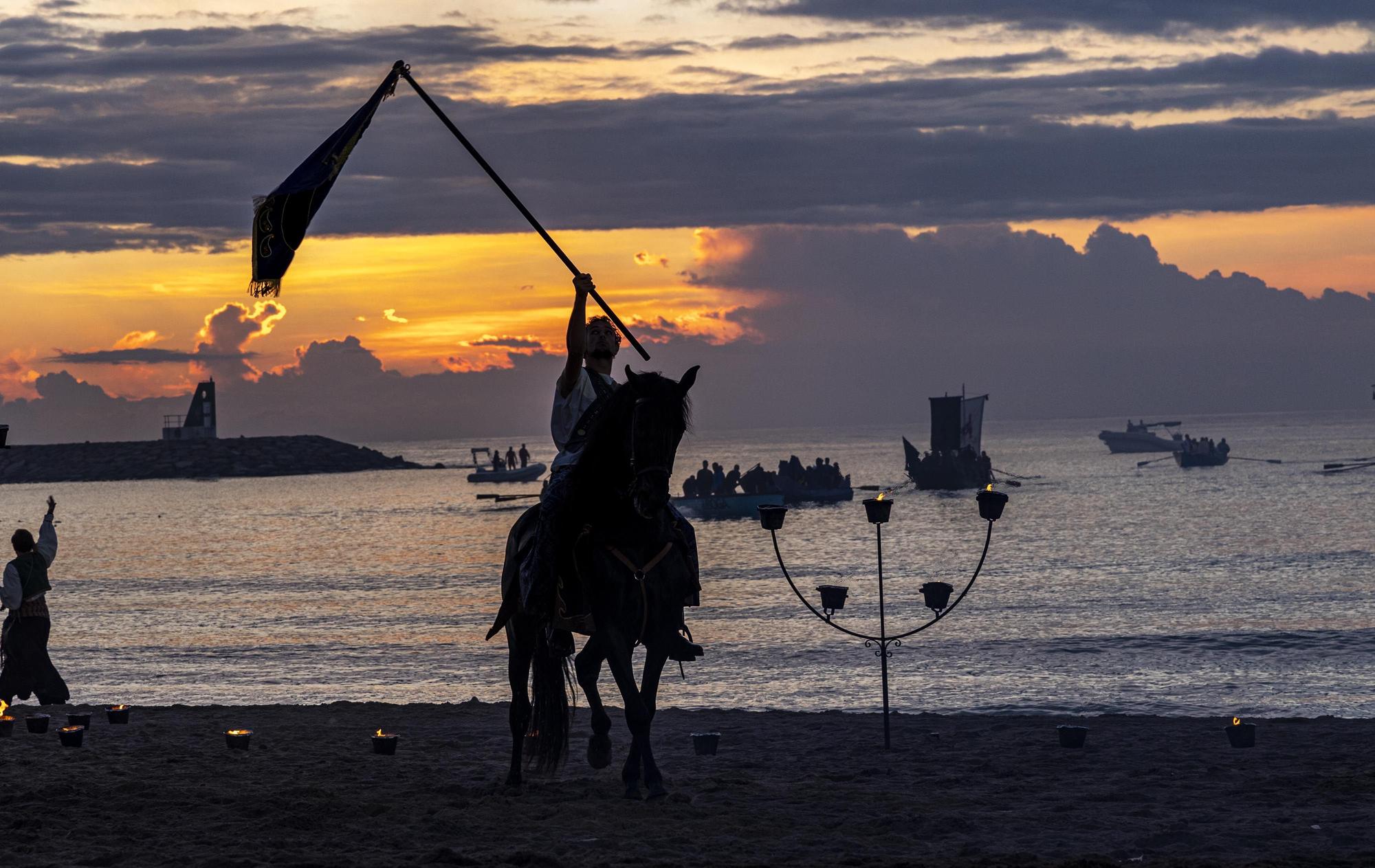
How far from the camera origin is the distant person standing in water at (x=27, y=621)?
15.3 metres

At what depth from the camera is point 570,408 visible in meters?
9.57

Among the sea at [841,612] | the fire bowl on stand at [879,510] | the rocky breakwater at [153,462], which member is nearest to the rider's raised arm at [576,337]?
the fire bowl on stand at [879,510]

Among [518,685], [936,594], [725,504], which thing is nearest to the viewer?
[518,685]

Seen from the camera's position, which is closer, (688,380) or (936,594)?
(688,380)

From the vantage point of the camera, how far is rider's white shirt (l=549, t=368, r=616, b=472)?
951 centimetres

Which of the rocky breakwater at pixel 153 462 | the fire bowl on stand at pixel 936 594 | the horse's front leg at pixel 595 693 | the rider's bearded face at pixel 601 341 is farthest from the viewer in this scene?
the rocky breakwater at pixel 153 462

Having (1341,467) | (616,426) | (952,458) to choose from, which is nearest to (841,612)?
(616,426)

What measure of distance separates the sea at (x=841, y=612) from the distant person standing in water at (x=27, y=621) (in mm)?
3502

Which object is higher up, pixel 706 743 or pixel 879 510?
pixel 879 510

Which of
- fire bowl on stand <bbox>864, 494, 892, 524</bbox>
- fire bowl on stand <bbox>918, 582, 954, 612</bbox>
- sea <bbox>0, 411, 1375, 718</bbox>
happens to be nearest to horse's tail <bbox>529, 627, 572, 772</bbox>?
fire bowl on stand <bbox>864, 494, 892, 524</bbox>

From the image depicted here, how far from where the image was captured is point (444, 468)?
198875 millimetres

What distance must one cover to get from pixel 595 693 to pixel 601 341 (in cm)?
251

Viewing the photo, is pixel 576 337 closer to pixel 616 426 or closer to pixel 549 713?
pixel 616 426

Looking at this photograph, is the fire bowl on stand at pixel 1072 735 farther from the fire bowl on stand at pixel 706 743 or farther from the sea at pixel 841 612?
the sea at pixel 841 612
